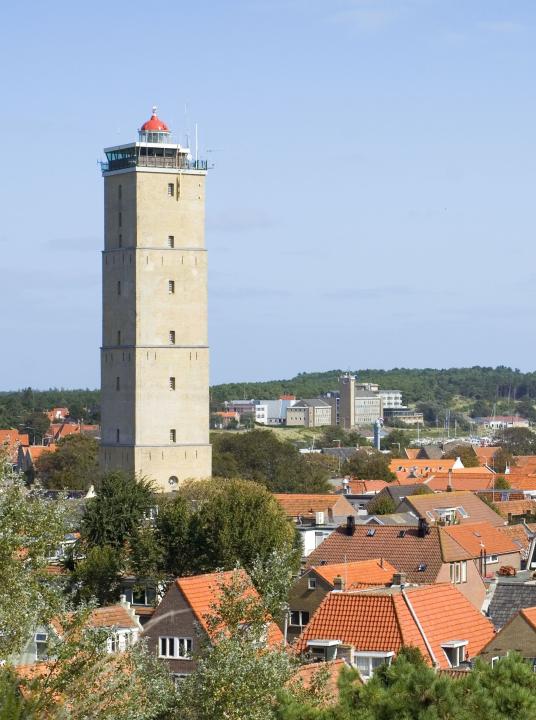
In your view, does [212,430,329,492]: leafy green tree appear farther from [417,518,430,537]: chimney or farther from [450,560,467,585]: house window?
[450,560,467,585]: house window

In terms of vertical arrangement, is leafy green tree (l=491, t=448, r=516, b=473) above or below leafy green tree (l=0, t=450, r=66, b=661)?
below

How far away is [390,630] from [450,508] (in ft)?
120

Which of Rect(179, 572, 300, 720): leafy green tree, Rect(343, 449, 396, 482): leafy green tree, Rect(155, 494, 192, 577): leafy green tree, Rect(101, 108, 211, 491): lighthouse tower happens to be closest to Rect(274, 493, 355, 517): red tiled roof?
Rect(101, 108, 211, 491): lighthouse tower

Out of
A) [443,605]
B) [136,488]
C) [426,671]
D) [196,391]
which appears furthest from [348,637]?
[196,391]

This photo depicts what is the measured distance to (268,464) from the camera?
357 feet

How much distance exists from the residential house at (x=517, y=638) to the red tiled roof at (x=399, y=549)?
44.7 ft

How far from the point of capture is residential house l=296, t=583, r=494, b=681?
3469 centimetres

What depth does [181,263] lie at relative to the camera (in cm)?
8444

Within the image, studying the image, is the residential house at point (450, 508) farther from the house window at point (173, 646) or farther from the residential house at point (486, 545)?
the house window at point (173, 646)

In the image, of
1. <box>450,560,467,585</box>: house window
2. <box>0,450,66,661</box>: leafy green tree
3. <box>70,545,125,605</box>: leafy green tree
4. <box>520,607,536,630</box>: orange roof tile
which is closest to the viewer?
<box>0,450,66,661</box>: leafy green tree

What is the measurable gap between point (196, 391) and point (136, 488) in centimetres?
2487

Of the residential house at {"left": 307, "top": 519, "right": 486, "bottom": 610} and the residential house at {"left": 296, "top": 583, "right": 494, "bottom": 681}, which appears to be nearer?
the residential house at {"left": 296, "top": 583, "right": 494, "bottom": 681}

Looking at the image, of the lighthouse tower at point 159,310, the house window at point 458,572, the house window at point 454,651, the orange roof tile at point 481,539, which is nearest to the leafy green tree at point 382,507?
the lighthouse tower at point 159,310

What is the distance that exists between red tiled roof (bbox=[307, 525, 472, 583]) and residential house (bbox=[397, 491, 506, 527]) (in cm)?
1358
